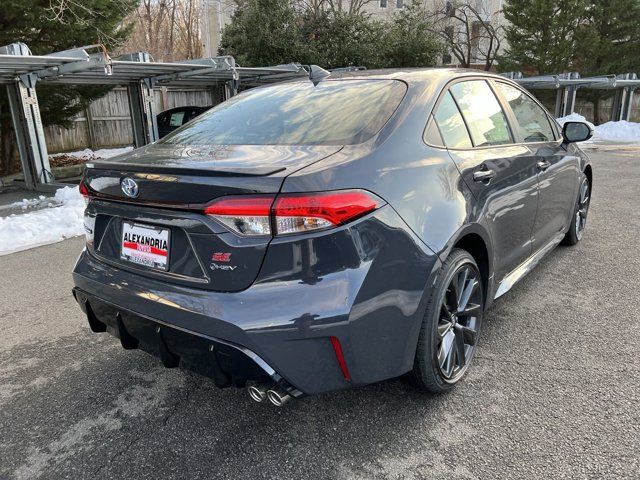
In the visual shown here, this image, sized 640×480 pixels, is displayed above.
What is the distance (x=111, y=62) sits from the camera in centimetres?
889

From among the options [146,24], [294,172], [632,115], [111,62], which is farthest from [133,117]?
[632,115]

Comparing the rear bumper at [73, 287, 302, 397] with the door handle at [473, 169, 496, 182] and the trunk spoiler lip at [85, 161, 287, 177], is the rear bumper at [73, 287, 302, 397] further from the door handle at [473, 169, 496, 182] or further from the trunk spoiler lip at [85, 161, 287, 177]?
the door handle at [473, 169, 496, 182]

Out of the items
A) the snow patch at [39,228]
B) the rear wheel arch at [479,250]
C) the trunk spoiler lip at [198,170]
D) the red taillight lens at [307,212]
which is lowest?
the snow patch at [39,228]

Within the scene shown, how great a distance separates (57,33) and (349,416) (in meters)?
11.6

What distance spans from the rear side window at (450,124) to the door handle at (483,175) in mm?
167

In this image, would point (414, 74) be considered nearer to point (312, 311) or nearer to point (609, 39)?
point (312, 311)

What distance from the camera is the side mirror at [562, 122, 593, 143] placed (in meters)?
4.07

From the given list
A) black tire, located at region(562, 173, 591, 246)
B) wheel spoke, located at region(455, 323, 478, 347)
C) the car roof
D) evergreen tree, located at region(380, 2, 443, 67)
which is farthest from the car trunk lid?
evergreen tree, located at region(380, 2, 443, 67)

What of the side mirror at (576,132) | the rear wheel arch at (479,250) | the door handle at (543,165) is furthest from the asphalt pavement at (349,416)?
the side mirror at (576,132)

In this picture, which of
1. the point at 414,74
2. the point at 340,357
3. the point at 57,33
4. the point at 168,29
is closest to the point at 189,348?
the point at 340,357

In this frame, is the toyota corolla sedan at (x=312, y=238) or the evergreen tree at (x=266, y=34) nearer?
the toyota corolla sedan at (x=312, y=238)

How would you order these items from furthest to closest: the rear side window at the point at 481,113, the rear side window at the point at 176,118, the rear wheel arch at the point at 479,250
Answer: the rear side window at the point at 176,118 < the rear side window at the point at 481,113 < the rear wheel arch at the point at 479,250

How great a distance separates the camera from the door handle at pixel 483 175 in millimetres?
2654

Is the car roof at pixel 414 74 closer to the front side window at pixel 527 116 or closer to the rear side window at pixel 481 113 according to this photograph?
the rear side window at pixel 481 113
